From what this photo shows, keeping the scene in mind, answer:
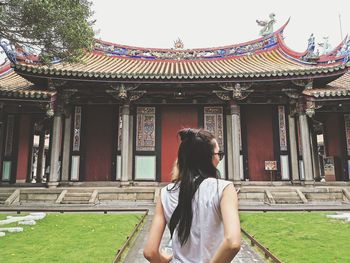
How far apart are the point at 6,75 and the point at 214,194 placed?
15.4 metres

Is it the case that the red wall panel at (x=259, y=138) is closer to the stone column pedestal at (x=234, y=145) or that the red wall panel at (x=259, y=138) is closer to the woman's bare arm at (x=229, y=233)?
the stone column pedestal at (x=234, y=145)

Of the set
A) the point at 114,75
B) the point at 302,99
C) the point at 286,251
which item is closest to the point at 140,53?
the point at 114,75

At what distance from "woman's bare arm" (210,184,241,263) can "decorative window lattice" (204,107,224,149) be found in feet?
38.6

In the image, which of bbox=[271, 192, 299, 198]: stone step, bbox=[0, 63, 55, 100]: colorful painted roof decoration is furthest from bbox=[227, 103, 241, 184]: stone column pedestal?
bbox=[0, 63, 55, 100]: colorful painted roof decoration

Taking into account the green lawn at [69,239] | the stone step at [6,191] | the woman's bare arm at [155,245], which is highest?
the woman's bare arm at [155,245]

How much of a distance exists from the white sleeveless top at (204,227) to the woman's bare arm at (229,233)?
61mm

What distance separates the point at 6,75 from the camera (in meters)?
14.3

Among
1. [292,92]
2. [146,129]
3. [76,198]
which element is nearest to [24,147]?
[76,198]

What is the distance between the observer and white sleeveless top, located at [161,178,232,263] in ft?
4.41

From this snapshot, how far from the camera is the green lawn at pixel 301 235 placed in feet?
14.9

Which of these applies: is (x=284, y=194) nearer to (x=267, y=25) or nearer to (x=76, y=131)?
(x=76, y=131)

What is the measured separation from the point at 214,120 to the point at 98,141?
4976 mm

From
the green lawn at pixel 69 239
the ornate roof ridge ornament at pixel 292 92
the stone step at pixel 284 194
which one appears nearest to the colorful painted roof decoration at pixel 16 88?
the green lawn at pixel 69 239

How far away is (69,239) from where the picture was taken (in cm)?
553
